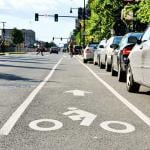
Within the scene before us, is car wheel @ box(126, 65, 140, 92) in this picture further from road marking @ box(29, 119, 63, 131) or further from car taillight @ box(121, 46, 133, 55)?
road marking @ box(29, 119, 63, 131)

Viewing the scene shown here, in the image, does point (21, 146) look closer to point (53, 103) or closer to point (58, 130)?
point (58, 130)

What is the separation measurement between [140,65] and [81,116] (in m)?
3.18

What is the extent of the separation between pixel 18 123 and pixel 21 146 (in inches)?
70.5

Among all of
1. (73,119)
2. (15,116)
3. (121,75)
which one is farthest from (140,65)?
(121,75)

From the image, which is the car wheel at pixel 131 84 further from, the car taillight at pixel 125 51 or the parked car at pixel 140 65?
the car taillight at pixel 125 51

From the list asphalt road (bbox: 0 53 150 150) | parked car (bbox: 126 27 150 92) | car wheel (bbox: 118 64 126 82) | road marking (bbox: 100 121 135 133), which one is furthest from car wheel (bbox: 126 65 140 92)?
road marking (bbox: 100 121 135 133)

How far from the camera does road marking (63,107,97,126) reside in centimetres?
867

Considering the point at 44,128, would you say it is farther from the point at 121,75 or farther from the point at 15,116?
the point at 121,75

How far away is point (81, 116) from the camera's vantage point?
30.3 feet

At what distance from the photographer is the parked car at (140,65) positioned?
11.4 meters

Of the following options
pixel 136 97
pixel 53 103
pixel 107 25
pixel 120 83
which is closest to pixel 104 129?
pixel 53 103

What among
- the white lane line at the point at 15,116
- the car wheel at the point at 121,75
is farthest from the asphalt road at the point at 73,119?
the car wheel at the point at 121,75

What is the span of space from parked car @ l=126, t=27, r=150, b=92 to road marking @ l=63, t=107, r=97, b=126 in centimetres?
207

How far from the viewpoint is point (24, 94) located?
42.1 ft
